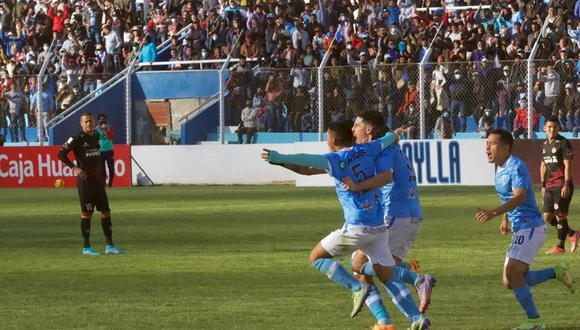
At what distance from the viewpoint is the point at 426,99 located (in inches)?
1229

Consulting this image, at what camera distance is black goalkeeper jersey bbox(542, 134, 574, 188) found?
1720cm

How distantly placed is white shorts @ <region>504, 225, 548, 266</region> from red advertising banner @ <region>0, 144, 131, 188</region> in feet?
87.9

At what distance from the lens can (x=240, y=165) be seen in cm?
3534

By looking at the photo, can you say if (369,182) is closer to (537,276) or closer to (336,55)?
(537,276)

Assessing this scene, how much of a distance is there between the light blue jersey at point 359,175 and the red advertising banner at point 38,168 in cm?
2700

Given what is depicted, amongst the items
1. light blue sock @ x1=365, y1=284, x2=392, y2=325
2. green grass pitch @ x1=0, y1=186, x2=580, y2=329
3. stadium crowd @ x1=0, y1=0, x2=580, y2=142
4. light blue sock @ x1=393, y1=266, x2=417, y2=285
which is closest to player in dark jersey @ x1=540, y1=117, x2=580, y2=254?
green grass pitch @ x1=0, y1=186, x2=580, y2=329

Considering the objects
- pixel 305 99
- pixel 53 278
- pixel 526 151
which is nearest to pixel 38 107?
pixel 305 99

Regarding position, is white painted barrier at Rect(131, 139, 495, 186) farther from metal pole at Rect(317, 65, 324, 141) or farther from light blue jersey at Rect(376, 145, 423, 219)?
light blue jersey at Rect(376, 145, 423, 219)

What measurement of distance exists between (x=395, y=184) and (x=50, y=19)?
36.8 meters

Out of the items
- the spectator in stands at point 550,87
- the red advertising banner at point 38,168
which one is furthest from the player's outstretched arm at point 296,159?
the red advertising banner at point 38,168

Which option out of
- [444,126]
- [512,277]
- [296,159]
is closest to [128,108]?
[444,126]

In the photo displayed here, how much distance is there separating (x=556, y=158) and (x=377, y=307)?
812 centimetres

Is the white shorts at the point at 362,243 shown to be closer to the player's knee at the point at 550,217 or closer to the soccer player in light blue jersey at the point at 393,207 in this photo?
the soccer player in light blue jersey at the point at 393,207

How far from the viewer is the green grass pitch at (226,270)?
1099 cm
